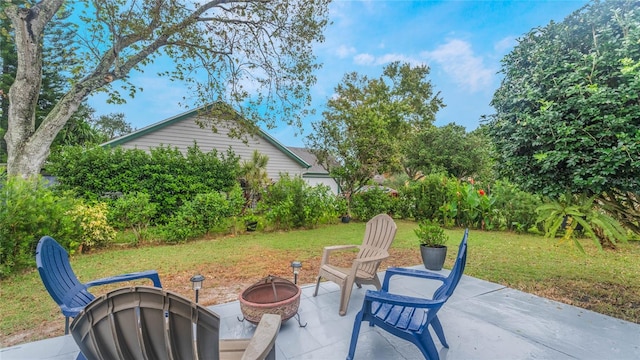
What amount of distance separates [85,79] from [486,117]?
9.29 m

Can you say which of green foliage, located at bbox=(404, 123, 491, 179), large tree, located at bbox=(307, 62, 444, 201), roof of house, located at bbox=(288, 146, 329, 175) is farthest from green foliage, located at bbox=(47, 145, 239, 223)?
green foliage, located at bbox=(404, 123, 491, 179)

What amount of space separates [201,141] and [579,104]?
12.2 meters

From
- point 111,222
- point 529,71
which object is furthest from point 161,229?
point 529,71

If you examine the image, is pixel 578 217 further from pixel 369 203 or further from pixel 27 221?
pixel 369 203

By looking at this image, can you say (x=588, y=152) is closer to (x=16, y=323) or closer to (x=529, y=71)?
(x=529, y=71)

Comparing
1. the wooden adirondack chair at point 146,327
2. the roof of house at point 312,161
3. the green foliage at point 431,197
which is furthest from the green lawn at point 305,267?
the roof of house at point 312,161

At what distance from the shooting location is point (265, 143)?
1349cm

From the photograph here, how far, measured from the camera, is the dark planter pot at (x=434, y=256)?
15.3ft

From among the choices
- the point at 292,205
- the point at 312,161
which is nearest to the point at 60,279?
the point at 292,205

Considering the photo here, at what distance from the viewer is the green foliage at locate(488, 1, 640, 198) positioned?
8.21 ft

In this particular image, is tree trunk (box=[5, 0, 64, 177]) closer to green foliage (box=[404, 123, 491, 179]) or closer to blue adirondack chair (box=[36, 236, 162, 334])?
blue adirondack chair (box=[36, 236, 162, 334])

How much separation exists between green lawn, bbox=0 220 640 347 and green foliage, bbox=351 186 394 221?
3.00 meters

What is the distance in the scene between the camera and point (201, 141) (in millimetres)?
12031

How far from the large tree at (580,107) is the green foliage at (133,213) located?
801cm
